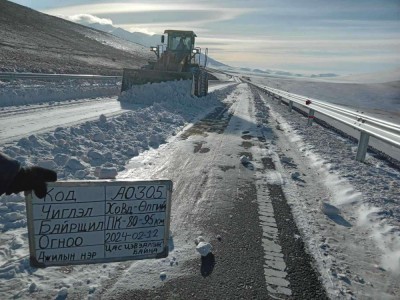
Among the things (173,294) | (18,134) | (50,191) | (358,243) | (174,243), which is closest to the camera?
(50,191)

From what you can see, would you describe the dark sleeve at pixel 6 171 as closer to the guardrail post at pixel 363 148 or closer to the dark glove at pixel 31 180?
the dark glove at pixel 31 180

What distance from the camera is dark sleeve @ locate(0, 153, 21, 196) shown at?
1.70 meters

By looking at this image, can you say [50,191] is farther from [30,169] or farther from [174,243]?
[174,243]

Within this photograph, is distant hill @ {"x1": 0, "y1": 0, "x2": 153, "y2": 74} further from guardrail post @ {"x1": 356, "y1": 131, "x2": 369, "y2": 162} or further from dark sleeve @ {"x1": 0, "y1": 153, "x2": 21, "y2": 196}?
dark sleeve @ {"x1": 0, "y1": 153, "x2": 21, "y2": 196}

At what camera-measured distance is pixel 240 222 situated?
4352 mm

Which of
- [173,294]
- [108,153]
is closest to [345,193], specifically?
[173,294]

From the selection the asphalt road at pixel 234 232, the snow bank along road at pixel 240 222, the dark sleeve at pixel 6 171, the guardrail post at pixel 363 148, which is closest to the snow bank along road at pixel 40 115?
the snow bank along road at pixel 240 222

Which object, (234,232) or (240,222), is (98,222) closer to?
(234,232)

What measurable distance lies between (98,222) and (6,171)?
0.96 m

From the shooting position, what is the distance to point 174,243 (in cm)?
374

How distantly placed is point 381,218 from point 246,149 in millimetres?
4047

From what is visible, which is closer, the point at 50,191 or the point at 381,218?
the point at 50,191

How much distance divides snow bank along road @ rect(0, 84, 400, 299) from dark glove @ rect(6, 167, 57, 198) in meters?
1.22

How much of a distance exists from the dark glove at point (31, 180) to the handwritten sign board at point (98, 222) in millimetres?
355
